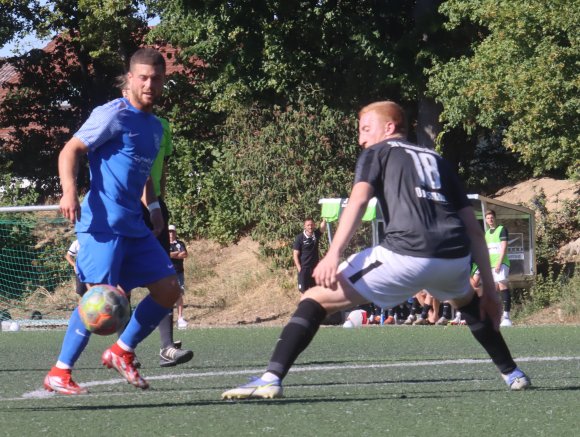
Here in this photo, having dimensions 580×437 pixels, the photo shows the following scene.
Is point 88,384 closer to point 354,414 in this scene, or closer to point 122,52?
point 354,414

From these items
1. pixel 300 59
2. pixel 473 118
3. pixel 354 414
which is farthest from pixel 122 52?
pixel 354 414

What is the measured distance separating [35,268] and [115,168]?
62.8 feet

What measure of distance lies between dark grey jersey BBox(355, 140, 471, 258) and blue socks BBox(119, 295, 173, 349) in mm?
1771

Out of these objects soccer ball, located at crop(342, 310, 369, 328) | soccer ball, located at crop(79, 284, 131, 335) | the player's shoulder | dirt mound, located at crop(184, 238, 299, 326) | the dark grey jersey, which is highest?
the player's shoulder

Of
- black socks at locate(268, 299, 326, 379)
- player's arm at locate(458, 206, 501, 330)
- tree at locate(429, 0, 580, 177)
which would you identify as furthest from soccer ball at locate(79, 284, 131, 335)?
tree at locate(429, 0, 580, 177)

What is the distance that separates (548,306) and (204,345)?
1128 centimetres

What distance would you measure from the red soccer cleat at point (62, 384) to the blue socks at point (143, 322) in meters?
0.63

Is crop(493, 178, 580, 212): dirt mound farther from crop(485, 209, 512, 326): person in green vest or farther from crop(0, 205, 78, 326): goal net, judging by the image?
crop(0, 205, 78, 326): goal net

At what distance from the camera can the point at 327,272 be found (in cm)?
668

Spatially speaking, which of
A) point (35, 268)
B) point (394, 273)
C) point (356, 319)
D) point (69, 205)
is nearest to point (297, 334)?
point (394, 273)

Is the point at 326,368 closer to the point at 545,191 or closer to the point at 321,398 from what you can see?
the point at 321,398

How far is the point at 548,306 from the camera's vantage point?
24.3 m

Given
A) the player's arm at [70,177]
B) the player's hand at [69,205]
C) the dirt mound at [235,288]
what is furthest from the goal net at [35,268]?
the player's hand at [69,205]

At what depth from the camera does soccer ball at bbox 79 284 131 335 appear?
709 centimetres
